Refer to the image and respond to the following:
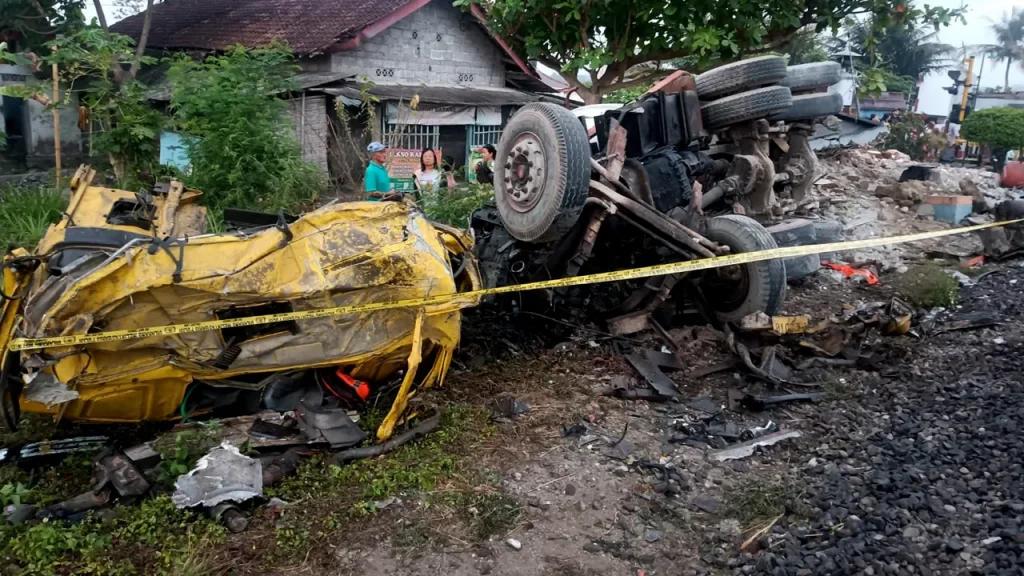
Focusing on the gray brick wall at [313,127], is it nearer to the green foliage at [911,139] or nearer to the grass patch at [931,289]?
the grass patch at [931,289]

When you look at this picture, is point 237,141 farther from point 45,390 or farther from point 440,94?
point 440,94

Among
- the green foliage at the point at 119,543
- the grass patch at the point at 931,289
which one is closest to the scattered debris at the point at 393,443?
the green foliage at the point at 119,543

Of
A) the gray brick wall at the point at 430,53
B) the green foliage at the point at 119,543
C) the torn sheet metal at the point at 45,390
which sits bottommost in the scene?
the green foliage at the point at 119,543

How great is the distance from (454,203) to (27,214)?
14.9 ft

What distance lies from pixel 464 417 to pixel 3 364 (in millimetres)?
2406

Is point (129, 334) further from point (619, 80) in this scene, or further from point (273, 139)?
point (619, 80)

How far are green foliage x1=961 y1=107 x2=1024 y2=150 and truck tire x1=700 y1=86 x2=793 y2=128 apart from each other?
19787mm

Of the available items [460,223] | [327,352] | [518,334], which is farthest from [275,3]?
[327,352]

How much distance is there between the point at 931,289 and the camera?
7.17 metres

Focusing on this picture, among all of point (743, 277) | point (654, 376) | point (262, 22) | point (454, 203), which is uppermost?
point (262, 22)

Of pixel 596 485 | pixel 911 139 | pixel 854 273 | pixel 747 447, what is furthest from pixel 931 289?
pixel 911 139

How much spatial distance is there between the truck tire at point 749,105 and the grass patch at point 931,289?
2.30m

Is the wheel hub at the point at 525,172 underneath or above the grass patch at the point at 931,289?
above

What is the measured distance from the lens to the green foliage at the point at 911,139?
20.9 metres
